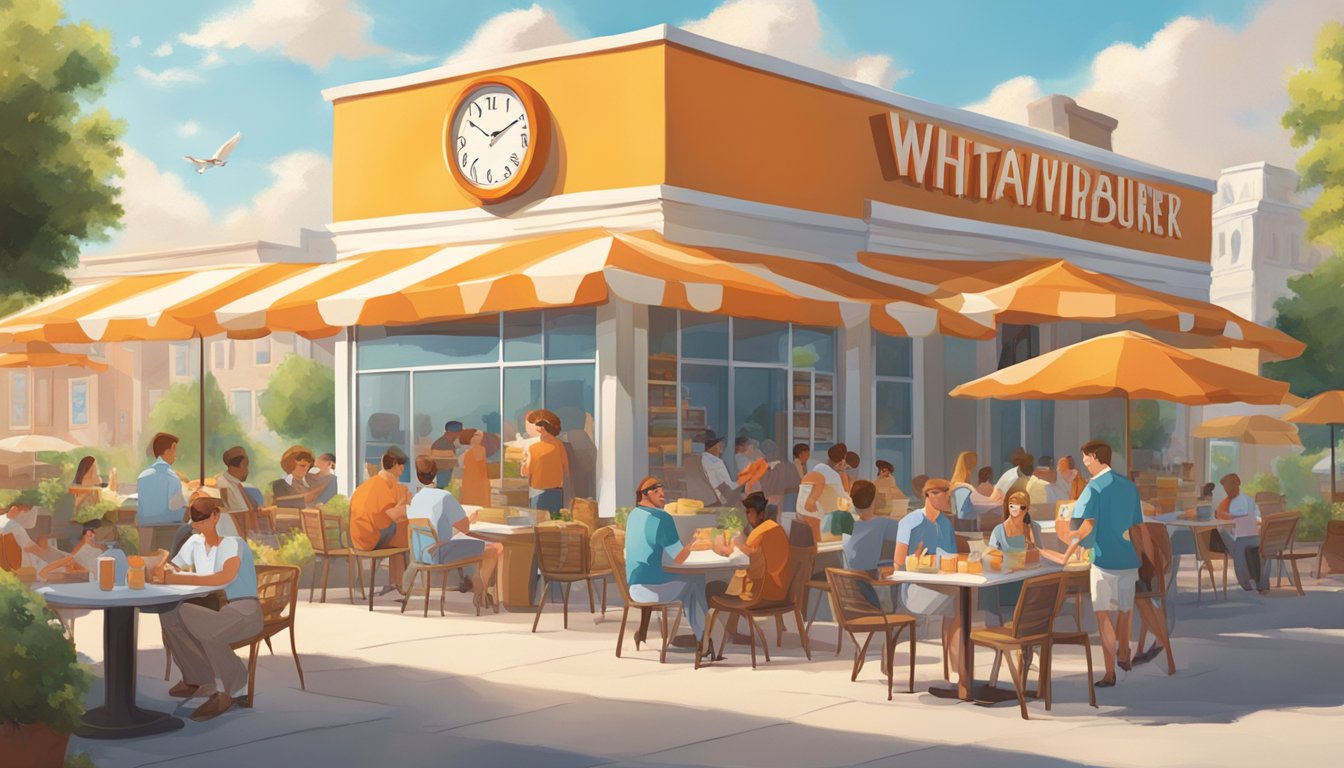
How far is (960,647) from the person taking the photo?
33.4ft

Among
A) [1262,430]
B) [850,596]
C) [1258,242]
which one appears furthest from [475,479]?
[1258,242]

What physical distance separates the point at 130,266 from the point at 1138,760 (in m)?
54.9

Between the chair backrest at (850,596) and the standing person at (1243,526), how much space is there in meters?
7.46

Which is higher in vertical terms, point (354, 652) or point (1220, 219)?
point (1220, 219)

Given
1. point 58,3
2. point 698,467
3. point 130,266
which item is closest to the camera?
point 698,467

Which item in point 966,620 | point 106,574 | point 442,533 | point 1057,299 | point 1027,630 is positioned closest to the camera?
point 106,574

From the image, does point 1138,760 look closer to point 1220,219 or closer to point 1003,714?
point 1003,714

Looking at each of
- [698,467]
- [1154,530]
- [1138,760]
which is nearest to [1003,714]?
[1138,760]

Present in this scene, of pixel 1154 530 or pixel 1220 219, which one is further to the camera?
pixel 1220 219

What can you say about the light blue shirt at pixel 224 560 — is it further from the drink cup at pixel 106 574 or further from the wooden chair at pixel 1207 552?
the wooden chair at pixel 1207 552

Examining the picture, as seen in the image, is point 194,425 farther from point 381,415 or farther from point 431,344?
point 431,344

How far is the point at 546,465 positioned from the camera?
16.6 m

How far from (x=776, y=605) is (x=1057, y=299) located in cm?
758

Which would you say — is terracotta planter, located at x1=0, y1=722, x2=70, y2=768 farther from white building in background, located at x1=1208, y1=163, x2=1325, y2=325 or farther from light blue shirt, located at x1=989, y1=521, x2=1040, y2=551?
white building in background, located at x1=1208, y1=163, x2=1325, y2=325
